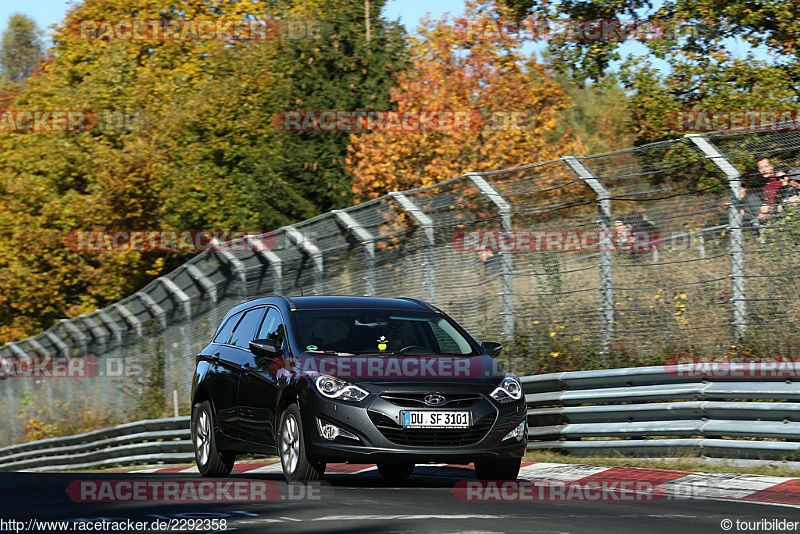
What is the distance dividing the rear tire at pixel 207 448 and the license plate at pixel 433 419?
9.62 ft

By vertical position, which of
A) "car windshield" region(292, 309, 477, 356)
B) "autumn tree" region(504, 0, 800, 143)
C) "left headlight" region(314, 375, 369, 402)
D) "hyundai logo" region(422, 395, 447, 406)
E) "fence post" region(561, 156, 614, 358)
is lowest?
"hyundai logo" region(422, 395, 447, 406)

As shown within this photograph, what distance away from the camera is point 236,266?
70.3 feet

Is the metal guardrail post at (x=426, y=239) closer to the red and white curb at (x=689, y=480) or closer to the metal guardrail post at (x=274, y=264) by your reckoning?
the metal guardrail post at (x=274, y=264)

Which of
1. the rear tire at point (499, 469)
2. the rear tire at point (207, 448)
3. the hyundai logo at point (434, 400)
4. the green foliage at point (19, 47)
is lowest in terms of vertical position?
the rear tire at point (499, 469)

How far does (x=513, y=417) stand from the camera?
35.5 feet

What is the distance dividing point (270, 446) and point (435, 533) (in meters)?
4.23

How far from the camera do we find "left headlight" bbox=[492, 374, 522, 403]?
10.8 m

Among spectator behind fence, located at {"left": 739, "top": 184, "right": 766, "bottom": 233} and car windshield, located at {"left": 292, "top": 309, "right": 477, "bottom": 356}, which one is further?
spectator behind fence, located at {"left": 739, "top": 184, "right": 766, "bottom": 233}

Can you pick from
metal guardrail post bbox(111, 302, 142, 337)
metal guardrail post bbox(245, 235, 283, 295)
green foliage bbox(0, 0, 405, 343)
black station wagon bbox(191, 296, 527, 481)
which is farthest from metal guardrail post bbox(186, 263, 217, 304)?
green foliage bbox(0, 0, 405, 343)

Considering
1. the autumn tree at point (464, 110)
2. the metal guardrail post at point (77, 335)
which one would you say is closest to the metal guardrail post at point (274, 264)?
the metal guardrail post at point (77, 335)

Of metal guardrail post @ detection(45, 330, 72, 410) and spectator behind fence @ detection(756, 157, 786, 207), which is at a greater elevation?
spectator behind fence @ detection(756, 157, 786, 207)

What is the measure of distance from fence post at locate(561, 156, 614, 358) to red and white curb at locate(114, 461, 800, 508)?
204cm

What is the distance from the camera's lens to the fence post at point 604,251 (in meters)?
14.1

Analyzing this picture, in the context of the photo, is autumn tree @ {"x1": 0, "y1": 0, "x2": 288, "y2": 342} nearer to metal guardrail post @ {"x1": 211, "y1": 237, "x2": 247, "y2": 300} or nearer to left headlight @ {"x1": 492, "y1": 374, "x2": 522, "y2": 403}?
metal guardrail post @ {"x1": 211, "y1": 237, "x2": 247, "y2": 300}
